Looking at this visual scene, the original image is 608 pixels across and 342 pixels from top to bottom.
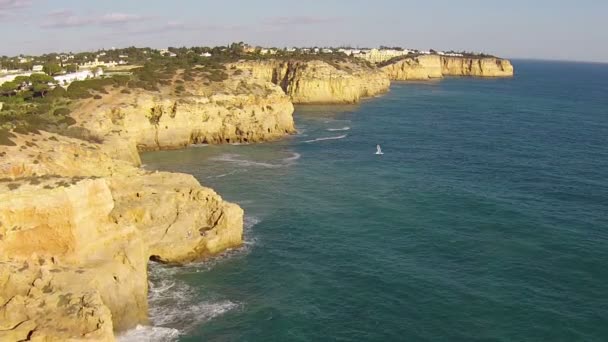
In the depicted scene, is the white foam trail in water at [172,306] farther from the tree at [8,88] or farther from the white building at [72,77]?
the white building at [72,77]

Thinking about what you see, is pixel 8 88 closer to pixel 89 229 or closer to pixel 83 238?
pixel 89 229

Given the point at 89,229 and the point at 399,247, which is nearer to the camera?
the point at 89,229

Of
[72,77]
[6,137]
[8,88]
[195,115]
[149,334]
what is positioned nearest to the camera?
[149,334]

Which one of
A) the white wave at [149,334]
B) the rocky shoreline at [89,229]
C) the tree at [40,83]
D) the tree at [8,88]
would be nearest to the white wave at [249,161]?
the rocky shoreline at [89,229]

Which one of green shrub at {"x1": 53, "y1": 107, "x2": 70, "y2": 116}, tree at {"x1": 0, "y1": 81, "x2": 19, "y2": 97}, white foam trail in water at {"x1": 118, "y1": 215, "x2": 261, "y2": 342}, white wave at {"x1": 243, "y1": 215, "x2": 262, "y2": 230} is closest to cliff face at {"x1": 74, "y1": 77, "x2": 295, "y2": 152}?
green shrub at {"x1": 53, "y1": 107, "x2": 70, "y2": 116}

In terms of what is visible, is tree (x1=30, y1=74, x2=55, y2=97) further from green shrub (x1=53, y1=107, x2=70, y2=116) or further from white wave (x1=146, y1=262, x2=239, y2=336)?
white wave (x1=146, y1=262, x2=239, y2=336)

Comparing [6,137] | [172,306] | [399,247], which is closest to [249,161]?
[399,247]
